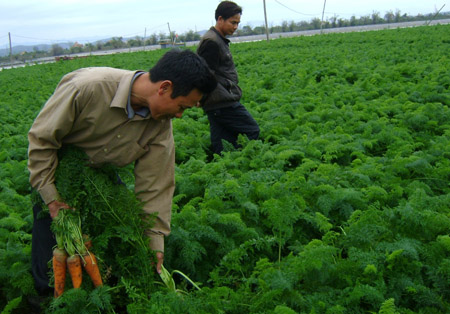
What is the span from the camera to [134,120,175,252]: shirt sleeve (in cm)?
345

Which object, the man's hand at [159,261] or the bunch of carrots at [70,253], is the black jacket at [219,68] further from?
the bunch of carrots at [70,253]

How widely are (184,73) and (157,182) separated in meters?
0.92

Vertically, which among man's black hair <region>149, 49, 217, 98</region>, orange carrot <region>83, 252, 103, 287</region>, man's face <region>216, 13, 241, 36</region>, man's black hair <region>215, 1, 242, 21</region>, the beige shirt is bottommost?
orange carrot <region>83, 252, 103, 287</region>

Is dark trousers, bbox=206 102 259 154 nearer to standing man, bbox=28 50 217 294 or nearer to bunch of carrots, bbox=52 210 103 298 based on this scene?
standing man, bbox=28 50 217 294

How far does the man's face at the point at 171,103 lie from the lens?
3102 millimetres

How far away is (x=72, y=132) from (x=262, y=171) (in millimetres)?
2734

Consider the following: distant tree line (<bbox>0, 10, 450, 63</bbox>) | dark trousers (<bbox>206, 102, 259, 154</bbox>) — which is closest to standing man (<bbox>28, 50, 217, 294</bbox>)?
dark trousers (<bbox>206, 102, 259, 154</bbox>)

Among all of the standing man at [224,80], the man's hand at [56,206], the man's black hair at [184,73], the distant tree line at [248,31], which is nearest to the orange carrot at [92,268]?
the man's hand at [56,206]

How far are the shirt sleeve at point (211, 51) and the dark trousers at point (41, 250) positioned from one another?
140 inches

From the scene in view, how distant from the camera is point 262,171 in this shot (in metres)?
5.46

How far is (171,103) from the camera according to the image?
3.13 metres

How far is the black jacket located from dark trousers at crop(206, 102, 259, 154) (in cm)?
15

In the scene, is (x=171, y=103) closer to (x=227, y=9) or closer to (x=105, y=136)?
(x=105, y=136)

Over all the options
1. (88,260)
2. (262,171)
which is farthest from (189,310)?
(262,171)
